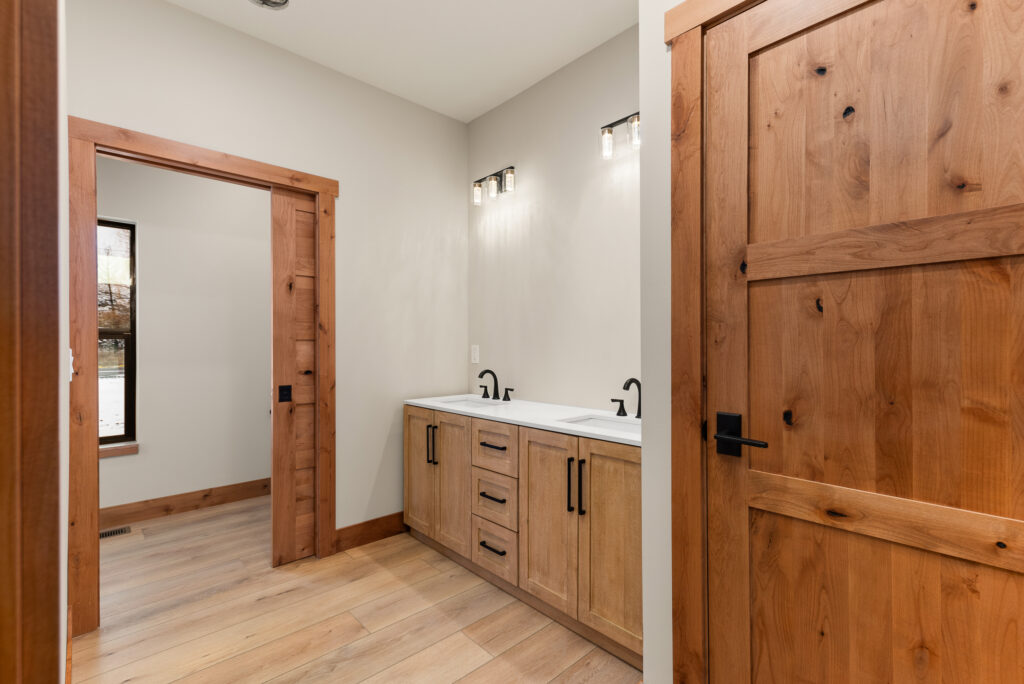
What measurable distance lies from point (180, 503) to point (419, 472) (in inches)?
77.7

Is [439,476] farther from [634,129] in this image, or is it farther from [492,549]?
[634,129]

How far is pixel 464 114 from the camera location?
3.39 metres

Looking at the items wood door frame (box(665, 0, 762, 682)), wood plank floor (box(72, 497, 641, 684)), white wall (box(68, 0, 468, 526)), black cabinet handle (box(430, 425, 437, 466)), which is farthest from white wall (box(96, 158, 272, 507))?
wood door frame (box(665, 0, 762, 682))

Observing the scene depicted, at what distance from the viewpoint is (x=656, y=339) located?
4.83 feet

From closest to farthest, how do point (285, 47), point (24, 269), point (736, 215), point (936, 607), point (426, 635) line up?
point (24, 269) → point (936, 607) → point (736, 215) → point (426, 635) → point (285, 47)

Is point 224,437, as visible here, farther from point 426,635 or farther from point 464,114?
point 464,114

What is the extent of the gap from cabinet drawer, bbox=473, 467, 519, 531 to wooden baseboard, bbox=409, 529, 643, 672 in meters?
0.32

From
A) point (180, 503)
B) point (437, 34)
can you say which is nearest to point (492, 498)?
point (437, 34)

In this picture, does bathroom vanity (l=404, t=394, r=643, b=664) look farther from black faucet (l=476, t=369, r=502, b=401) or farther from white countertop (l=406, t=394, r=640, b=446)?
black faucet (l=476, t=369, r=502, b=401)

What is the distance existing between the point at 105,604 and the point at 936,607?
10.4ft

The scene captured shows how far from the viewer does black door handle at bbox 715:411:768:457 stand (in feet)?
4.26

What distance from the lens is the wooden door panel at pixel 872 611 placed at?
964 mm

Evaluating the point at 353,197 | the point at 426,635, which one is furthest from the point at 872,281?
the point at 353,197

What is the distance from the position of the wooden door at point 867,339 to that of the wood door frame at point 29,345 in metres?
1.34
